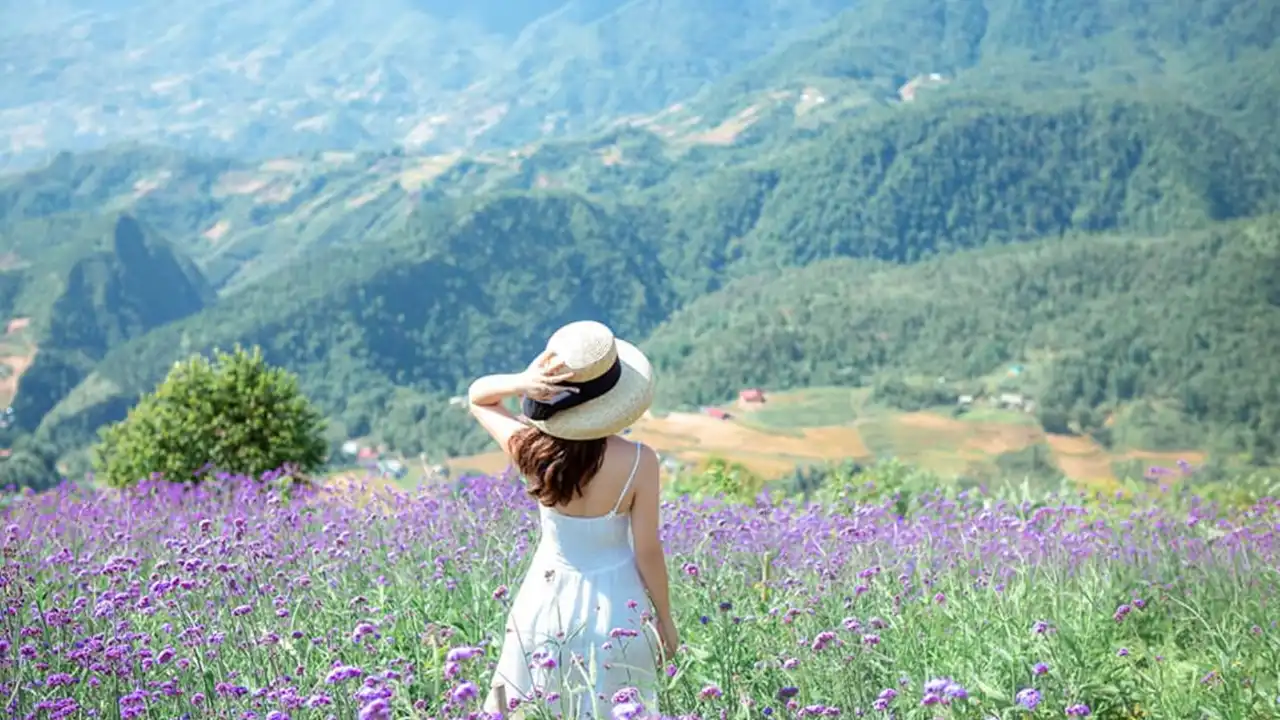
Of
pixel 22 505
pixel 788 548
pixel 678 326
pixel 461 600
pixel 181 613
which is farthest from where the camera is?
pixel 678 326

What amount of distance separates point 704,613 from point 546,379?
55.2 inches

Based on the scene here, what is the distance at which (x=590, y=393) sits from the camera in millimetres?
3416

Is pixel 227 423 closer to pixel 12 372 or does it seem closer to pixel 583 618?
pixel 583 618

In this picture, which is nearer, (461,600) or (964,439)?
(461,600)

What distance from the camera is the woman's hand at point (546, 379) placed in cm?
341

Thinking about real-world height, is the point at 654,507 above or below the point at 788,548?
above

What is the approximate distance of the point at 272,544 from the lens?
5.15 metres

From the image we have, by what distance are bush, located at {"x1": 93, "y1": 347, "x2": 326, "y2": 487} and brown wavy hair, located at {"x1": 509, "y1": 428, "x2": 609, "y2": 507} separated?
908 cm

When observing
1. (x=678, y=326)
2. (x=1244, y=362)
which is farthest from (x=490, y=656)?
(x=678, y=326)

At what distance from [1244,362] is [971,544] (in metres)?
91.8

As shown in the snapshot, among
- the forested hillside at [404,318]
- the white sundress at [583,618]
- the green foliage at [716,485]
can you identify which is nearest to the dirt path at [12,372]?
the forested hillside at [404,318]

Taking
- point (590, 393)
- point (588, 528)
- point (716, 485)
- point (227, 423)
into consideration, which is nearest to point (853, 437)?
point (227, 423)

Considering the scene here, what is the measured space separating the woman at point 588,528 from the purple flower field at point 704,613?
145 millimetres

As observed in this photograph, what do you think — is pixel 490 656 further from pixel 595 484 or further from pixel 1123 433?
pixel 1123 433
